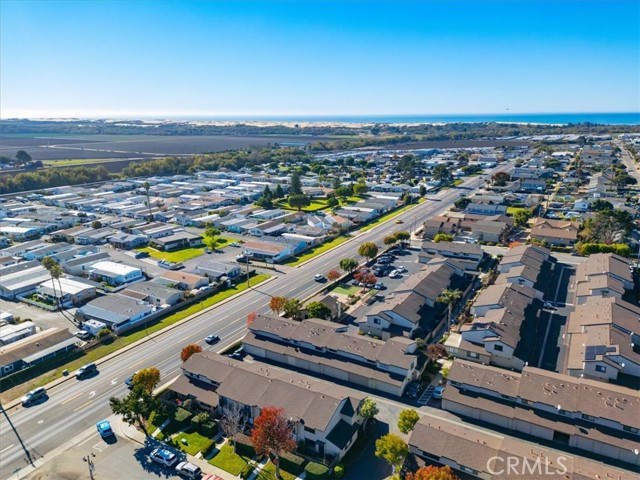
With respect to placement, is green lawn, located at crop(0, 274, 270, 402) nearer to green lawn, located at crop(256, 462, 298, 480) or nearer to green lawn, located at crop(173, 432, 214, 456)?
green lawn, located at crop(173, 432, 214, 456)

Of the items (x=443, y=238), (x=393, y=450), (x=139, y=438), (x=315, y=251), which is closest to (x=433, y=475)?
(x=393, y=450)

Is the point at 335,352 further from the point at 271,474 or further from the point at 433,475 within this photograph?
the point at 433,475

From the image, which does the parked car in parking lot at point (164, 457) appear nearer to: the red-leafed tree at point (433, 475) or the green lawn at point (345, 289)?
the red-leafed tree at point (433, 475)

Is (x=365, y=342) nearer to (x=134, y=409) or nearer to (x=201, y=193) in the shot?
(x=134, y=409)

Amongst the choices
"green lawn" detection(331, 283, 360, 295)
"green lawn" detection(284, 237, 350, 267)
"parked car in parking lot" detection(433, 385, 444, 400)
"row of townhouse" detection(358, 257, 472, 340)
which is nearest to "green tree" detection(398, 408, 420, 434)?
"parked car in parking lot" detection(433, 385, 444, 400)

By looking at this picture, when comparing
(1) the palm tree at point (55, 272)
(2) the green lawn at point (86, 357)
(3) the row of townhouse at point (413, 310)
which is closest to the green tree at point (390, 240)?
(3) the row of townhouse at point (413, 310)

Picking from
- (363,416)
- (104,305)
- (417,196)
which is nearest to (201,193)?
(417,196)

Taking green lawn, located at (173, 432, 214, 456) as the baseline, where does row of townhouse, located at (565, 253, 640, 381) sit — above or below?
above
